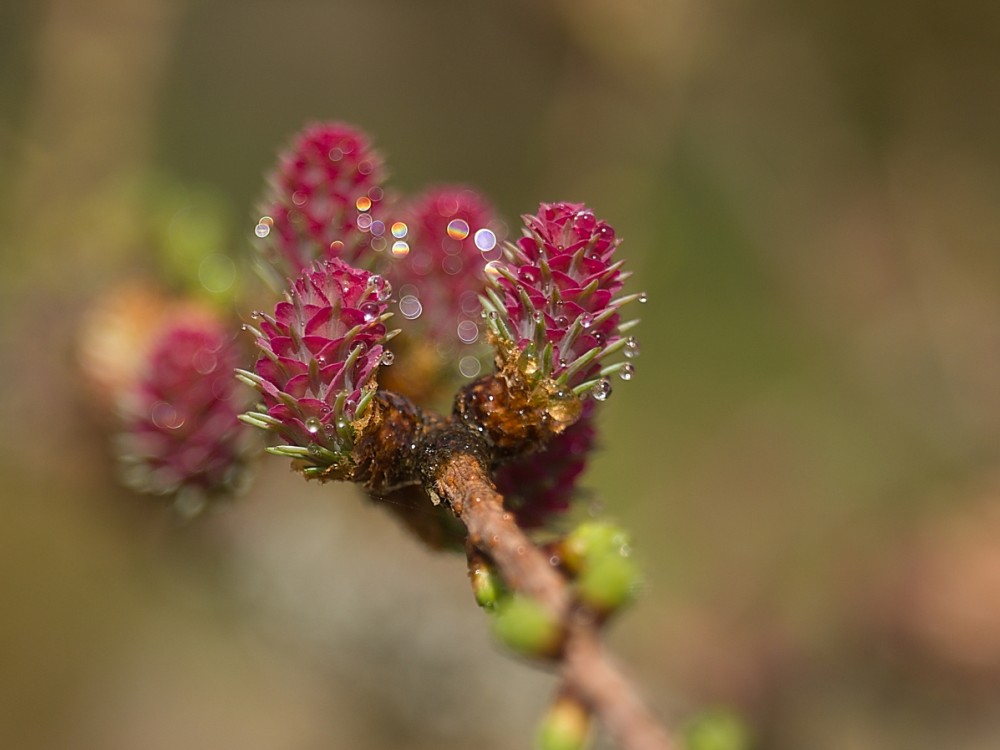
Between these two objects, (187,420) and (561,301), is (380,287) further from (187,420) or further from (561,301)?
(187,420)

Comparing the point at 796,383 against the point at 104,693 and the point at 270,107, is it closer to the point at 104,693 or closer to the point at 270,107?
the point at 270,107

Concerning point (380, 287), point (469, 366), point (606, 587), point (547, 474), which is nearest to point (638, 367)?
point (469, 366)

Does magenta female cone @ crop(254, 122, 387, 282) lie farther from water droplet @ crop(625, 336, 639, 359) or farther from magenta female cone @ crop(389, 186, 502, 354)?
water droplet @ crop(625, 336, 639, 359)

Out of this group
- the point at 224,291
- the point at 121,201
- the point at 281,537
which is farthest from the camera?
the point at 281,537

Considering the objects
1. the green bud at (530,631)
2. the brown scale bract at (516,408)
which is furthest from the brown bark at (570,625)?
the brown scale bract at (516,408)

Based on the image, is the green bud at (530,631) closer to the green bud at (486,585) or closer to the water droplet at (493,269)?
the green bud at (486,585)

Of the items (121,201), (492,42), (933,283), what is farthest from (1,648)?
(933,283)

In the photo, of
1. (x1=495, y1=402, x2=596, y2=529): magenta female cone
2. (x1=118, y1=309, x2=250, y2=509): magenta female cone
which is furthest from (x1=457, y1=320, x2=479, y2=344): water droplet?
(x1=118, y1=309, x2=250, y2=509): magenta female cone
